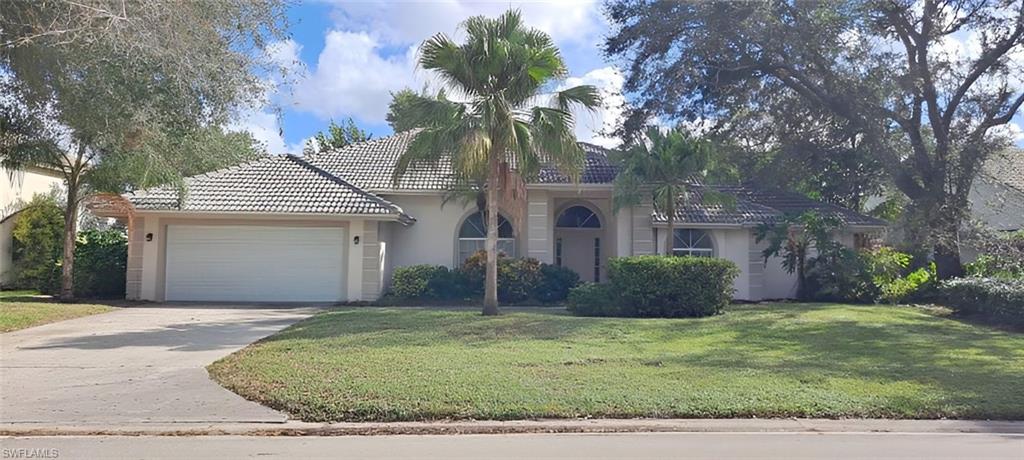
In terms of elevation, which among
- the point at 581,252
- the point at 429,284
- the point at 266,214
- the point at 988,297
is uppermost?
the point at 266,214

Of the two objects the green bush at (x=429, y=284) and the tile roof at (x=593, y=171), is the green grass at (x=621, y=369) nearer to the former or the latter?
the green bush at (x=429, y=284)

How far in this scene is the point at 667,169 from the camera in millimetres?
19734

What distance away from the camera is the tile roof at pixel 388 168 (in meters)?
22.2

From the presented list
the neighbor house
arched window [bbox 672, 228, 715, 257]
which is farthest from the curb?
the neighbor house

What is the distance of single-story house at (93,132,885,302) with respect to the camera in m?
20.7

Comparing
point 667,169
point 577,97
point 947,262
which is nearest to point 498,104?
point 577,97

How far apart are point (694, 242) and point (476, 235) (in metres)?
6.92

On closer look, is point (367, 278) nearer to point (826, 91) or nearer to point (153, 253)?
point (153, 253)

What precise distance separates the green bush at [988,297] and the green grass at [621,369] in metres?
1.59

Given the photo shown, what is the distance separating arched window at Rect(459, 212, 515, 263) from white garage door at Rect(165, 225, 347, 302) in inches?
151

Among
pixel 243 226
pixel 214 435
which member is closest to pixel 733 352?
pixel 214 435

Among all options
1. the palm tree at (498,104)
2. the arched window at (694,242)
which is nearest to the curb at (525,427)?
the palm tree at (498,104)

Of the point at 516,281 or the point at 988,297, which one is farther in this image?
the point at 516,281

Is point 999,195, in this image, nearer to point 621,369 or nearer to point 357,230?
point 621,369
